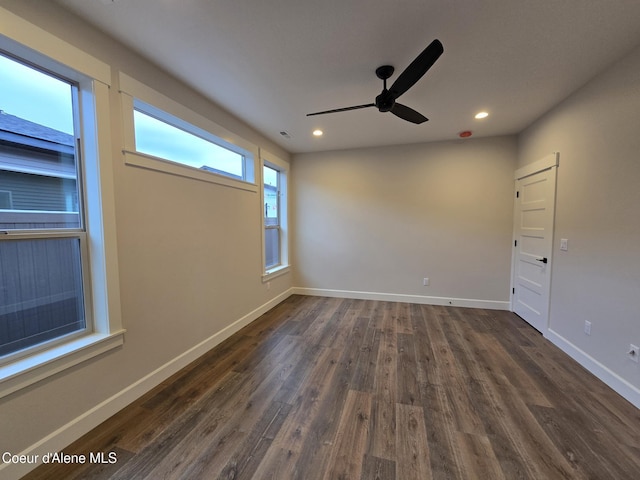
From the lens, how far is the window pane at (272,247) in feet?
13.7

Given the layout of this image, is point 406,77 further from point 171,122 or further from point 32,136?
point 32,136

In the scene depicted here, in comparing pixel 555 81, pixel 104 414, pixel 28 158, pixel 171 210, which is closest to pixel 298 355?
pixel 104 414

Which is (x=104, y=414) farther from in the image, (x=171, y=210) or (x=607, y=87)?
(x=607, y=87)

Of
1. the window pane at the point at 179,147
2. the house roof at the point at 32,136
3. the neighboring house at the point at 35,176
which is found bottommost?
the neighboring house at the point at 35,176

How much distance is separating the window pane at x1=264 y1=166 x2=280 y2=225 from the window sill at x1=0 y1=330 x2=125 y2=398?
8.37 ft

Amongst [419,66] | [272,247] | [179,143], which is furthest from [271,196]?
[419,66]

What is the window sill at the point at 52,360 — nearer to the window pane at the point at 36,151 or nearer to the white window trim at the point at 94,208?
the white window trim at the point at 94,208

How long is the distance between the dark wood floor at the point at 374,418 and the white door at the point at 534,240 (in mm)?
626

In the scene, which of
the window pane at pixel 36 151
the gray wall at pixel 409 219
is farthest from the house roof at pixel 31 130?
the gray wall at pixel 409 219

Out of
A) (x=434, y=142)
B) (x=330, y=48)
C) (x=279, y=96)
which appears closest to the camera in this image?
(x=330, y=48)

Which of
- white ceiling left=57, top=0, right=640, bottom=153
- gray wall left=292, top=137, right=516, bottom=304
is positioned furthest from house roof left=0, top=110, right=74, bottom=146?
gray wall left=292, top=137, right=516, bottom=304

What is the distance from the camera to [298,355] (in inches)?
101

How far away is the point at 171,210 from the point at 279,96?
5.01ft

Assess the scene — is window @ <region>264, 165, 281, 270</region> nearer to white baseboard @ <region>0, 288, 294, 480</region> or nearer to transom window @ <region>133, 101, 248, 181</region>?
transom window @ <region>133, 101, 248, 181</region>
